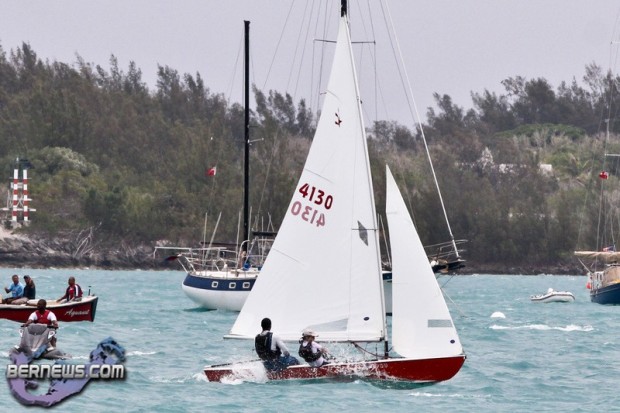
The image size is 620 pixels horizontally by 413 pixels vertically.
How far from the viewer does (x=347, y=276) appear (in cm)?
3186

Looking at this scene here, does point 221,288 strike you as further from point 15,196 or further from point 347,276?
point 15,196

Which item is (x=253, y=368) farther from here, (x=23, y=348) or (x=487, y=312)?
(x=487, y=312)

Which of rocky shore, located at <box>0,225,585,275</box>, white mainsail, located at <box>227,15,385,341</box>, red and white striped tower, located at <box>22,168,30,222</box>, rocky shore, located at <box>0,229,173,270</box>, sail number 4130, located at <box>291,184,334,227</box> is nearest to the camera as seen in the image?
white mainsail, located at <box>227,15,385,341</box>

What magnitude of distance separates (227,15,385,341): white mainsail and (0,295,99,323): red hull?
14183 mm

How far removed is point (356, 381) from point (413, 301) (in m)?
2.22

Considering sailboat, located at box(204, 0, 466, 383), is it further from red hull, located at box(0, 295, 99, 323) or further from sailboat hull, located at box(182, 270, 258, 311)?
sailboat hull, located at box(182, 270, 258, 311)

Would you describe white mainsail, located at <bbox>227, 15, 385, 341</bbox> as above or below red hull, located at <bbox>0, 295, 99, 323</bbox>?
above

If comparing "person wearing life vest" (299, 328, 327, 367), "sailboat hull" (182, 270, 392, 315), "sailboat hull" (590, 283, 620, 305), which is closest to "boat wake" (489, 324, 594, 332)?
"sailboat hull" (182, 270, 392, 315)

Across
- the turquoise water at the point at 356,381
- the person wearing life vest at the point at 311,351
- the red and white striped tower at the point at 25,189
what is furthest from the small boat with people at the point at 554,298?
the red and white striped tower at the point at 25,189

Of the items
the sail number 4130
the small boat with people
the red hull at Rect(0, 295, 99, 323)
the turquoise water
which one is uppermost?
the sail number 4130

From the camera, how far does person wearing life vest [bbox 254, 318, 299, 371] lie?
31.1 metres

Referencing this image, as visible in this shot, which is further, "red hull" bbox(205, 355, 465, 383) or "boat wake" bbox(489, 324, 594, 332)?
"boat wake" bbox(489, 324, 594, 332)

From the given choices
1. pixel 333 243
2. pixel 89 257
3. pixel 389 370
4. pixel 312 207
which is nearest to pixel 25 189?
pixel 89 257

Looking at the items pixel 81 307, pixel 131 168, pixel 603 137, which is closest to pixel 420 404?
pixel 81 307
